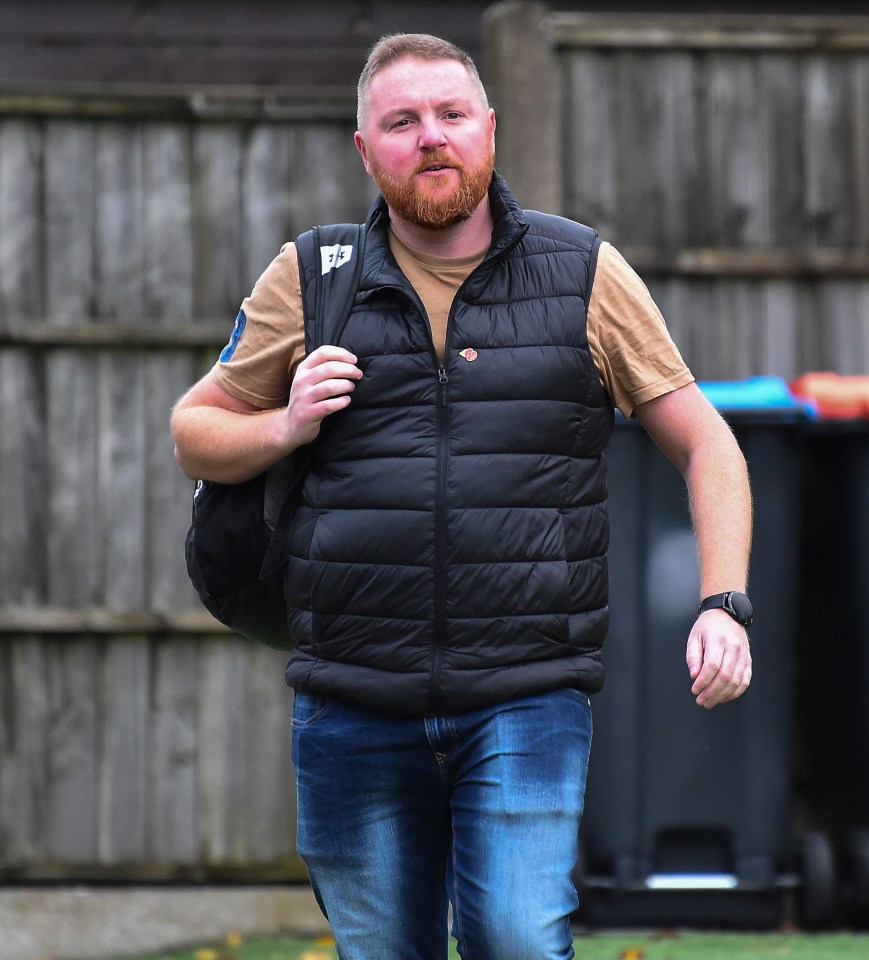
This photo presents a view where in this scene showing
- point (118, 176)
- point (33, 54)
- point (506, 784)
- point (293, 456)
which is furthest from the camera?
point (33, 54)

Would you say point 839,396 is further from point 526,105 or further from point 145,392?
point 145,392

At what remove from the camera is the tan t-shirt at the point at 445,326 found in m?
2.60

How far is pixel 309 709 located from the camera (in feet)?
8.57

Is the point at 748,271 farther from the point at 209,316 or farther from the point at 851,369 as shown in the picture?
the point at 209,316

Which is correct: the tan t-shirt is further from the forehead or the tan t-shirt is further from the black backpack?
the forehead

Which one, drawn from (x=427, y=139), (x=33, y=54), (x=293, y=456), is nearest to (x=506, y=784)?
(x=293, y=456)

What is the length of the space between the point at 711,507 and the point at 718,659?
0.28 metres

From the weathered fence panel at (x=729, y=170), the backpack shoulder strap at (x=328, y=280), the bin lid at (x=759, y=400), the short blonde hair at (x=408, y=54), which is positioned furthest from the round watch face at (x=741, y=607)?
the weathered fence panel at (x=729, y=170)

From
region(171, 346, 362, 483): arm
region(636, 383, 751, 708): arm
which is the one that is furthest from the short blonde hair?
region(636, 383, 751, 708): arm

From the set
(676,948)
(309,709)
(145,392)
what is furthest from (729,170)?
(309,709)

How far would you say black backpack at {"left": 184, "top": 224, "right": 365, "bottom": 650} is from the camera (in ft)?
8.59

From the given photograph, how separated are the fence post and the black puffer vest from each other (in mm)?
2246

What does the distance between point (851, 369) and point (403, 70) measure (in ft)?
8.97

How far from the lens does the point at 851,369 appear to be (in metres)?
4.91
